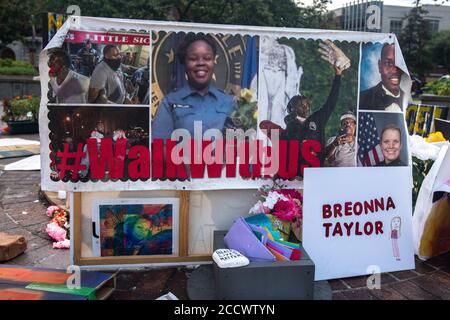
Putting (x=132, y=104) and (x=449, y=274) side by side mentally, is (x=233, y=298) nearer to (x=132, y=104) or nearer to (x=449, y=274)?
(x=132, y=104)

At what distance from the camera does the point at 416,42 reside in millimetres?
35750

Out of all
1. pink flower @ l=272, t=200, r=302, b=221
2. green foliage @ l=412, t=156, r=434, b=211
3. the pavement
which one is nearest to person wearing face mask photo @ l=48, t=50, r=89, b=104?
the pavement

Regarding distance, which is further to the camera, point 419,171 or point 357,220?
point 419,171

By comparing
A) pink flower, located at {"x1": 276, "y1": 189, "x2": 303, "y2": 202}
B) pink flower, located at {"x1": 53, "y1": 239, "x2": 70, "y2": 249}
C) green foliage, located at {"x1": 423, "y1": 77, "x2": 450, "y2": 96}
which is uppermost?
green foliage, located at {"x1": 423, "y1": 77, "x2": 450, "y2": 96}

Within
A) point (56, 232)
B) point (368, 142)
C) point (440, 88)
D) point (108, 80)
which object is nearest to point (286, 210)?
point (368, 142)

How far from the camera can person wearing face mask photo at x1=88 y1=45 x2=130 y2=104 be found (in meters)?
3.10

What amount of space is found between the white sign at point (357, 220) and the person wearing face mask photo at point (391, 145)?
0.08m

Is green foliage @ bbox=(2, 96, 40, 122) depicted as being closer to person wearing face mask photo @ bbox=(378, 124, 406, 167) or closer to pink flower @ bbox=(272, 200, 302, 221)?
pink flower @ bbox=(272, 200, 302, 221)

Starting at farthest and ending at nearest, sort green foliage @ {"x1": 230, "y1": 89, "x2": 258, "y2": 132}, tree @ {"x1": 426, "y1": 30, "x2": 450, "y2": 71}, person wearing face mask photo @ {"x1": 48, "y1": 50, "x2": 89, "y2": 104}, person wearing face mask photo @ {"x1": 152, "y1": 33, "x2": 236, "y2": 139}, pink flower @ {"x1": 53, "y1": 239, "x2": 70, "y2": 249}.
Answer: tree @ {"x1": 426, "y1": 30, "x2": 450, "y2": 71}
pink flower @ {"x1": 53, "y1": 239, "x2": 70, "y2": 249}
green foliage @ {"x1": 230, "y1": 89, "x2": 258, "y2": 132}
person wearing face mask photo @ {"x1": 152, "y1": 33, "x2": 236, "y2": 139}
person wearing face mask photo @ {"x1": 48, "y1": 50, "x2": 89, "y2": 104}

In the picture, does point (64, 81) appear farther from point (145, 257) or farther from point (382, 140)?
point (382, 140)

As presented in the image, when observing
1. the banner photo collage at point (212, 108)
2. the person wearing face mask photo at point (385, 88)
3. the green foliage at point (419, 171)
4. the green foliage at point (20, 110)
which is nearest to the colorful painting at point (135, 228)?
the banner photo collage at point (212, 108)

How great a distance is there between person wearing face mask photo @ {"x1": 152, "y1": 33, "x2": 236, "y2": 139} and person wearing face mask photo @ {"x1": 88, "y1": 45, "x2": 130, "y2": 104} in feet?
1.06

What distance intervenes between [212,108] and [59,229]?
2033mm

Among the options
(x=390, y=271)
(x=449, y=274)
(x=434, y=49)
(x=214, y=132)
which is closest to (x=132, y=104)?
(x=214, y=132)
